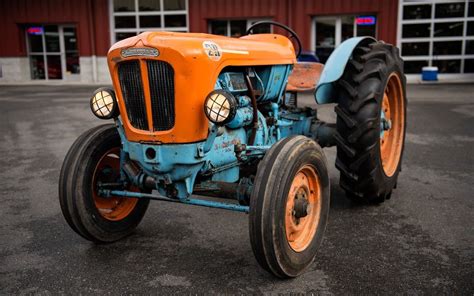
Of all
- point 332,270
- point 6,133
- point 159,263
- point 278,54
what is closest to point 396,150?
point 278,54

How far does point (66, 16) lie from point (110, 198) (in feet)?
59.7

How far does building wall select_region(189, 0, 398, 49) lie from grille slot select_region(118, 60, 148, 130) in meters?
16.4

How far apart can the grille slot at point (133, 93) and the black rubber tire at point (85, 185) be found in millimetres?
452

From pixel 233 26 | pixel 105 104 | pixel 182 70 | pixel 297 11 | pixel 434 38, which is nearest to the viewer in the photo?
pixel 182 70

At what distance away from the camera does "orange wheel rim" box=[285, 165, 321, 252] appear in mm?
3029

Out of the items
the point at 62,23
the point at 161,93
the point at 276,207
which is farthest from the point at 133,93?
the point at 62,23

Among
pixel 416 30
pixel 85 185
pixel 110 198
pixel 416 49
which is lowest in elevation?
pixel 110 198

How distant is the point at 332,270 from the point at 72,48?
1980cm

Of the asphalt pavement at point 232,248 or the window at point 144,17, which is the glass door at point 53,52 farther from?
the asphalt pavement at point 232,248

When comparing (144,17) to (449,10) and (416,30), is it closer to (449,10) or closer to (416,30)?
(416,30)

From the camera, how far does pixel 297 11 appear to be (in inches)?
730

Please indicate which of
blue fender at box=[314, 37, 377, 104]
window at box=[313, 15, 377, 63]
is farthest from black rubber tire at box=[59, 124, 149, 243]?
window at box=[313, 15, 377, 63]

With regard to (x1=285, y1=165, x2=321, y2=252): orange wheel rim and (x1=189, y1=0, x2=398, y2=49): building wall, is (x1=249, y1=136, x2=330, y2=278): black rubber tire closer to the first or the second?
(x1=285, y1=165, x2=321, y2=252): orange wheel rim

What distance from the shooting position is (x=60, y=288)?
2.91 meters
